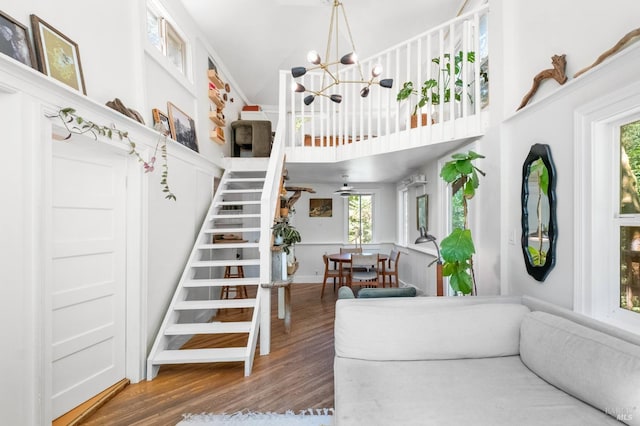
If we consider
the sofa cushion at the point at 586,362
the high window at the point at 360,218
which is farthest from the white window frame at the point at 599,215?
the high window at the point at 360,218

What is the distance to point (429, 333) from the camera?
1903mm

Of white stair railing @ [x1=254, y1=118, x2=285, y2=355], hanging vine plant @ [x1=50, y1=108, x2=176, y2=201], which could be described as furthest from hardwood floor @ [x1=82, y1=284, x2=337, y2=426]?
hanging vine plant @ [x1=50, y1=108, x2=176, y2=201]

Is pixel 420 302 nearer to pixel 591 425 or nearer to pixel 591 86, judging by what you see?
pixel 591 425

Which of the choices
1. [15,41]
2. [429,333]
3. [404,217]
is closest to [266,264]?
[429,333]

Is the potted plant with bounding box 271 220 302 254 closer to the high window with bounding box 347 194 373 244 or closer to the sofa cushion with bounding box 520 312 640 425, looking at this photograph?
the sofa cushion with bounding box 520 312 640 425

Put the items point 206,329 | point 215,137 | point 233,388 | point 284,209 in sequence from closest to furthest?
point 233,388
point 206,329
point 284,209
point 215,137

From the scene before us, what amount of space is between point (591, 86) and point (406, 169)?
3254 millimetres

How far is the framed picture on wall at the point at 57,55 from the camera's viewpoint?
5.62 ft

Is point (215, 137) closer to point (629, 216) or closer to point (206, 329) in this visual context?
point (206, 329)

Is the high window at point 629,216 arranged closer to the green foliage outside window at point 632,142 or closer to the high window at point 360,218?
the green foliage outside window at point 632,142

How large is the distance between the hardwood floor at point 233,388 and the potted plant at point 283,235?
106cm

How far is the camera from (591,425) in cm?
124

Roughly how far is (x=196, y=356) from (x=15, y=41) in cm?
247

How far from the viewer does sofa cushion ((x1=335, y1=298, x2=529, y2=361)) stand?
1.88 meters
